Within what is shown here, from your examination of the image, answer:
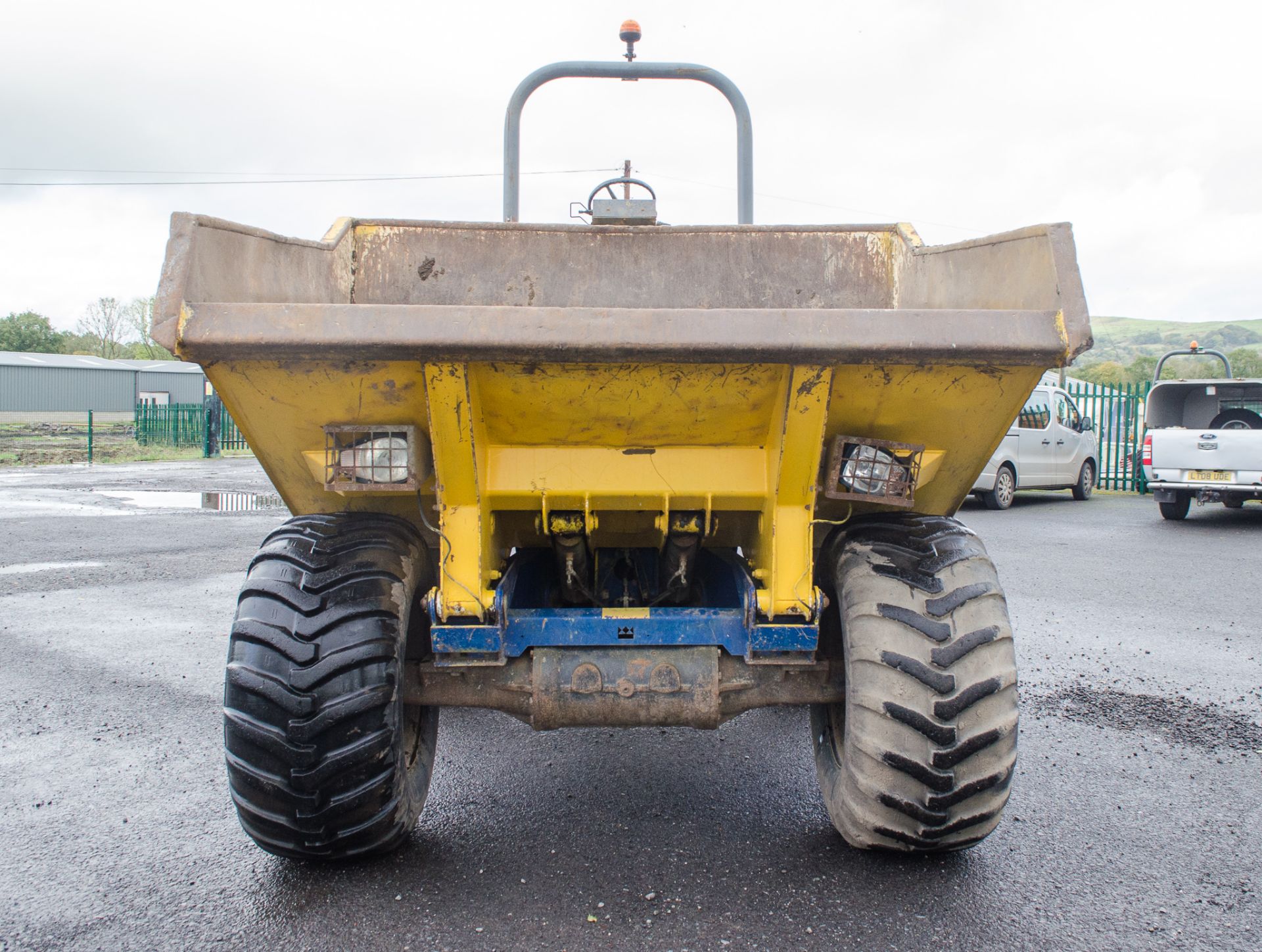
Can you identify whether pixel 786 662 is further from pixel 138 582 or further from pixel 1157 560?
pixel 1157 560

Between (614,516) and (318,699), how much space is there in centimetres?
105

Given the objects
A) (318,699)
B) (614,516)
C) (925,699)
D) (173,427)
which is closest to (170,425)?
(173,427)

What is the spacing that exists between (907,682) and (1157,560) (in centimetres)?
801

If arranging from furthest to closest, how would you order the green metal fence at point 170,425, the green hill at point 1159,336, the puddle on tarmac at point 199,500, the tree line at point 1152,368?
the green hill at point 1159,336 → the tree line at point 1152,368 → the green metal fence at point 170,425 → the puddle on tarmac at point 199,500

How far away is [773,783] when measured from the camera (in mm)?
3535

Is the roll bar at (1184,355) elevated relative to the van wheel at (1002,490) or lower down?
elevated

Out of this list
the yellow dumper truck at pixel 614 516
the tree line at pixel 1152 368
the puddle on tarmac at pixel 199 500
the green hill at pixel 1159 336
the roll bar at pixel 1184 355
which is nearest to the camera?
the yellow dumper truck at pixel 614 516

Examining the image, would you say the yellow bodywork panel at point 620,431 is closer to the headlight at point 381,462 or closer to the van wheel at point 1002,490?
the headlight at point 381,462

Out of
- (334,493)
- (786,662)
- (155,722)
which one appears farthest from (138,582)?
(786,662)

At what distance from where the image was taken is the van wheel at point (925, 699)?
8.16 ft

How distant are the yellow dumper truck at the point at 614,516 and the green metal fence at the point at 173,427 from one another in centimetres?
2996

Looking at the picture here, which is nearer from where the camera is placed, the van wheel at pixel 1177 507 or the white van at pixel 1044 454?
the van wheel at pixel 1177 507

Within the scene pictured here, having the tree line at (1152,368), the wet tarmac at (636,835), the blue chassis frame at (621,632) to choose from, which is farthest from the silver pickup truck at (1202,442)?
the tree line at (1152,368)

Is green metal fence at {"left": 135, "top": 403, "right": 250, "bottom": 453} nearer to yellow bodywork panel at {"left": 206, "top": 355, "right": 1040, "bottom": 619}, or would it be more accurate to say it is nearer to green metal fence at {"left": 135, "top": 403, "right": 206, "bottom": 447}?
green metal fence at {"left": 135, "top": 403, "right": 206, "bottom": 447}
